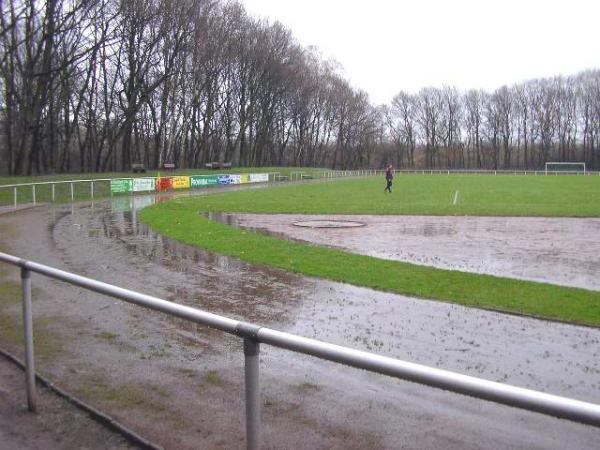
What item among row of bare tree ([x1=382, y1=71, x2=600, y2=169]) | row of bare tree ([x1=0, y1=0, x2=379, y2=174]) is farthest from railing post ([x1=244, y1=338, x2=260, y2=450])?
row of bare tree ([x1=382, y1=71, x2=600, y2=169])

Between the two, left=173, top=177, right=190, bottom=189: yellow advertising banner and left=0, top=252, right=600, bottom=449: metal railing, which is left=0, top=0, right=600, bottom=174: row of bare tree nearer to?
left=173, top=177, right=190, bottom=189: yellow advertising banner

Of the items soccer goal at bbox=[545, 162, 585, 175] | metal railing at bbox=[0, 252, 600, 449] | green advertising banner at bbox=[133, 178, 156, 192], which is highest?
soccer goal at bbox=[545, 162, 585, 175]

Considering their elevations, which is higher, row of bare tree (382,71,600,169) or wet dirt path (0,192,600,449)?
row of bare tree (382,71,600,169)

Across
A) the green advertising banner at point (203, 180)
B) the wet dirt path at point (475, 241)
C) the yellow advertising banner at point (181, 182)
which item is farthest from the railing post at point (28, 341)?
the green advertising banner at point (203, 180)

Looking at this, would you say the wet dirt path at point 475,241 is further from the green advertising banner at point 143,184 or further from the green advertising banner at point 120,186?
the green advertising banner at point 143,184

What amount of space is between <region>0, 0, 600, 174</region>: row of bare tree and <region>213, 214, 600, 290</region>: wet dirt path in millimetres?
21683

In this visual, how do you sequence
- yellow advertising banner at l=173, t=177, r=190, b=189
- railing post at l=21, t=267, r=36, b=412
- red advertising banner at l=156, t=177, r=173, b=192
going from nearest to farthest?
→ railing post at l=21, t=267, r=36, b=412
red advertising banner at l=156, t=177, r=173, b=192
yellow advertising banner at l=173, t=177, r=190, b=189

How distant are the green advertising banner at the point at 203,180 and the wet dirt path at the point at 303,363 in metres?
35.6

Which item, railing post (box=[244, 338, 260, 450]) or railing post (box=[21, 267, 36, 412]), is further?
railing post (box=[21, 267, 36, 412])

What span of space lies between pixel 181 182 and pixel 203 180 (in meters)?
3.57

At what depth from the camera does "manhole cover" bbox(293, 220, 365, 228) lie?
20469mm

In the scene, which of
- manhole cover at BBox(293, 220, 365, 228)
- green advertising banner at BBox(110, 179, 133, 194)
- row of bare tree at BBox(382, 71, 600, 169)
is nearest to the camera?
manhole cover at BBox(293, 220, 365, 228)

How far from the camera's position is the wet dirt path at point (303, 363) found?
3451 mm

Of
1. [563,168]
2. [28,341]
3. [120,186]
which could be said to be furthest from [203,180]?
[563,168]
